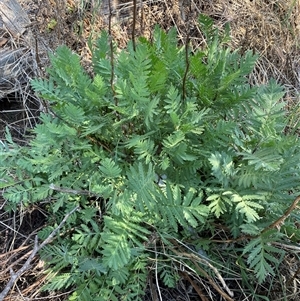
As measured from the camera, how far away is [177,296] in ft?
5.28

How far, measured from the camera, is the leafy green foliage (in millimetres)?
1389

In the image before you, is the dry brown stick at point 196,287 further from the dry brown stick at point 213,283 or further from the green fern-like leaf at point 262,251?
the green fern-like leaf at point 262,251

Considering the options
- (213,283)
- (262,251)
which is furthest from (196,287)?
(262,251)

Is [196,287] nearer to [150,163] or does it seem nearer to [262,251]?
[262,251]

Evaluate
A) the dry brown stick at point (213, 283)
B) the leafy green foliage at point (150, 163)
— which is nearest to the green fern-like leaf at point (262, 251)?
the leafy green foliage at point (150, 163)

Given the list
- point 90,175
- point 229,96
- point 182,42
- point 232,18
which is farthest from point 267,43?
point 90,175

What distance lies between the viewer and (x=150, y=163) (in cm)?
138

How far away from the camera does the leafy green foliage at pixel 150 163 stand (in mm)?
1389

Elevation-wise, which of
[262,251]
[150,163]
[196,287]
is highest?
[150,163]

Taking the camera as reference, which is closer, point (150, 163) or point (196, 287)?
point (150, 163)

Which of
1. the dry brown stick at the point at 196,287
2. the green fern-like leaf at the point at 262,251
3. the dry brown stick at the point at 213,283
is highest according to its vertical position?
the green fern-like leaf at the point at 262,251

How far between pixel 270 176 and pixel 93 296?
69cm

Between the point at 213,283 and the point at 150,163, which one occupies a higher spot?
the point at 150,163

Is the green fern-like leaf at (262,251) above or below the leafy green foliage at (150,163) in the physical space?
below
